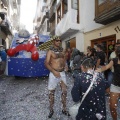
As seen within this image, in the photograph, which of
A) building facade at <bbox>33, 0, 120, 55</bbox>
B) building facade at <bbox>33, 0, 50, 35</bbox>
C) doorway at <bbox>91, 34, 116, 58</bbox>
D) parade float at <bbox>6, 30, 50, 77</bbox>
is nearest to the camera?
parade float at <bbox>6, 30, 50, 77</bbox>

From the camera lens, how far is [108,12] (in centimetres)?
989

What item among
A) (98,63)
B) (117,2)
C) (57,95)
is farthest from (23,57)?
(117,2)

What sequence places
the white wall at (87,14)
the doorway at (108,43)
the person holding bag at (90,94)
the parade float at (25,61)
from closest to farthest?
the person holding bag at (90,94), the parade float at (25,61), the doorway at (108,43), the white wall at (87,14)

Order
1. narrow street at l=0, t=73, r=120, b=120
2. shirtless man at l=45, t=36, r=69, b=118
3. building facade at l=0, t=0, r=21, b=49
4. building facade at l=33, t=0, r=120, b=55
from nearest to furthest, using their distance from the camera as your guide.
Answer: shirtless man at l=45, t=36, r=69, b=118
narrow street at l=0, t=73, r=120, b=120
building facade at l=33, t=0, r=120, b=55
building facade at l=0, t=0, r=21, b=49

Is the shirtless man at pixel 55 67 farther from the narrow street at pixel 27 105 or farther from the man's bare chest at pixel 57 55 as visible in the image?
the narrow street at pixel 27 105

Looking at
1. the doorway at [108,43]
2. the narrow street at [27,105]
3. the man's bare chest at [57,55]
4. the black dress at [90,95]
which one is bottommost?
the narrow street at [27,105]

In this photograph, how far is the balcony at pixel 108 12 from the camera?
930 cm

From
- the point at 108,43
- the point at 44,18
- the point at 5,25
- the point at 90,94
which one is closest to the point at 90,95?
the point at 90,94

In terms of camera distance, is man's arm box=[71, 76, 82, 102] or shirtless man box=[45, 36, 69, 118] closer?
man's arm box=[71, 76, 82, 102]

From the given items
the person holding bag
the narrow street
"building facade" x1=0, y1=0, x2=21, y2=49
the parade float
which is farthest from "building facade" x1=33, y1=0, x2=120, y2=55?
"building facade" x1=0, y1=0, x2=21, y2=49

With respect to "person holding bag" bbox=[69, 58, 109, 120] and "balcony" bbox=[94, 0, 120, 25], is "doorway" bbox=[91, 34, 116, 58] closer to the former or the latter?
"balcony" bbox=[94, 0, 120, 25]

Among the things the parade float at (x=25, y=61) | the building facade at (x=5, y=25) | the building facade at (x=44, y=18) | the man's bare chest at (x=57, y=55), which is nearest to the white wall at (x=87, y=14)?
the parade float at (x=25, y=61)

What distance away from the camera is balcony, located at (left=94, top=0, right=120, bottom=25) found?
30.5 ft

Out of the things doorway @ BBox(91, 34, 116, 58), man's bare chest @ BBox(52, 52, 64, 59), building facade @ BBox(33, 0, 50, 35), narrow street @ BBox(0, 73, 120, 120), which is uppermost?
building facade @ BBox(33, 0, 50, 35)
